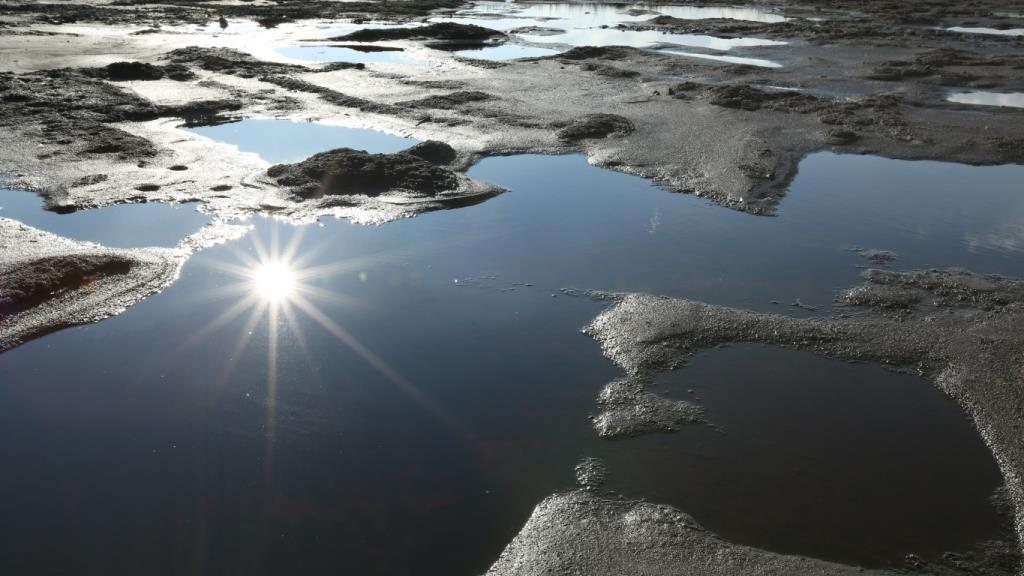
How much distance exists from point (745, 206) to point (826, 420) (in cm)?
339

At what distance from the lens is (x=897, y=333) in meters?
4.92

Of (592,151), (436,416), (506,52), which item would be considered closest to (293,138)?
(592,151)

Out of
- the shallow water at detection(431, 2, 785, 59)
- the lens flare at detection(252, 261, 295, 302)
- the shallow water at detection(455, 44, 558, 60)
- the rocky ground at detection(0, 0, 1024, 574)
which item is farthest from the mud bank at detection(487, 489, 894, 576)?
the shallow water at detection(431, 2, 785, 59)

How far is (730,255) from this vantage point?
6.14m

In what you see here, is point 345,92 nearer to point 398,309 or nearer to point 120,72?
point 120,72

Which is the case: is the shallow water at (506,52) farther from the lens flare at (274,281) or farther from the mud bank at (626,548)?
the mud bank at (626,548)

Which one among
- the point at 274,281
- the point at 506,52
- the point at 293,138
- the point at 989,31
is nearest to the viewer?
the point at 274,281

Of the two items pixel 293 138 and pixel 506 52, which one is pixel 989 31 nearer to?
pixel 506 52

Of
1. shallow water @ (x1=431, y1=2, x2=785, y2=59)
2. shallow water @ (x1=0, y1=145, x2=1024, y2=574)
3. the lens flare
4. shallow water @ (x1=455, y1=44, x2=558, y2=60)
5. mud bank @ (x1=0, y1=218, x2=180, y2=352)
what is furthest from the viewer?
shallow water @ (x1=431, y1=2, x2=785, y2=59)

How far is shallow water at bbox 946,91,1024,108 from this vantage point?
1128cm

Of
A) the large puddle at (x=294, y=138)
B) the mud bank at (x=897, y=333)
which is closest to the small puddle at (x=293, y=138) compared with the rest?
the large puddle at (x=294, y=138)

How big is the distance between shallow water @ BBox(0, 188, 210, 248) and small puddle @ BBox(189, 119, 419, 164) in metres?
1.73

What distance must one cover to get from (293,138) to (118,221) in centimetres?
318

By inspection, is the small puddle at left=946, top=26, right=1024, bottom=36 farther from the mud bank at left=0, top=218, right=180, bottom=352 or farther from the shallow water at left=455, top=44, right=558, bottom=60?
the mud bank at left=0, top=218, right=180, bottom=352
